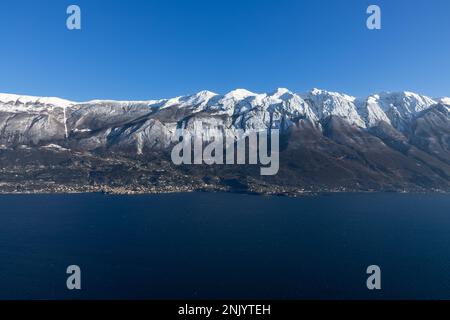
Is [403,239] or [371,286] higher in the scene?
[403,239]

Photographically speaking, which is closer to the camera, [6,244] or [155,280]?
[155,280]

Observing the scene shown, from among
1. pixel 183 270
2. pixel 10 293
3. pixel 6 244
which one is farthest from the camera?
pixel 6 244

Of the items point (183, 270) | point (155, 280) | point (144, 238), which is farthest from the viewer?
point (144, 238)

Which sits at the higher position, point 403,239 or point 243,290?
point 403,239

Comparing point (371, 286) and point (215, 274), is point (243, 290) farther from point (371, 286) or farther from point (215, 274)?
point (371, 286)
